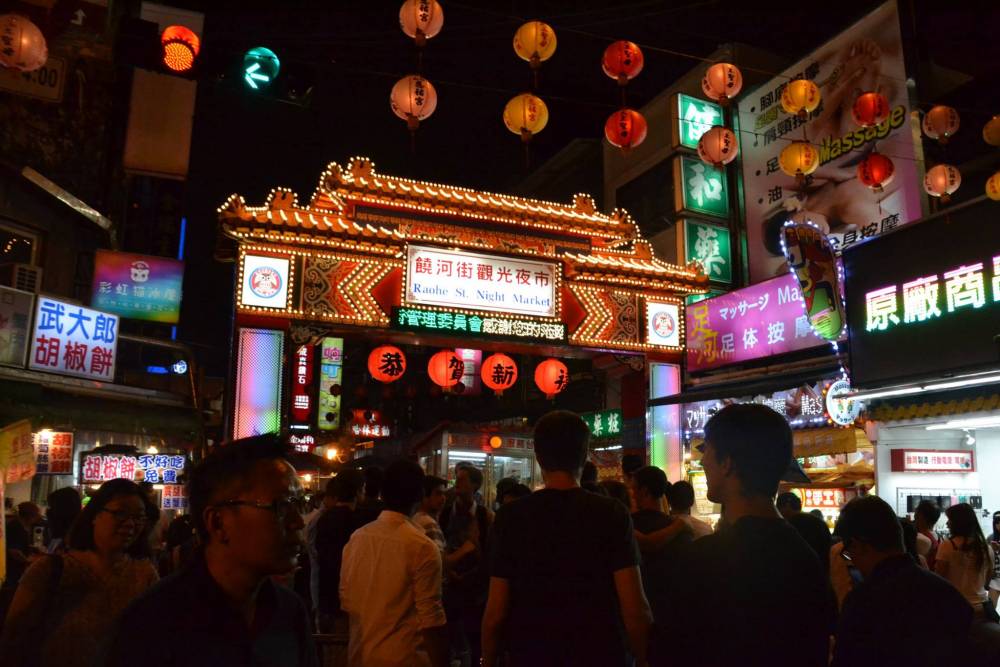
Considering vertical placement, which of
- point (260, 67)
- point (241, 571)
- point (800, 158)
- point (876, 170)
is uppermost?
point (800, 158)

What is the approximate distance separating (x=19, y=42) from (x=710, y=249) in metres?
15.3

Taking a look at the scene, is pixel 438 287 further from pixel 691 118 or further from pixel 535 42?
pixel 691 118

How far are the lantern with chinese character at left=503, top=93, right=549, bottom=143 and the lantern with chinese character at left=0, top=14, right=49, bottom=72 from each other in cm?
610

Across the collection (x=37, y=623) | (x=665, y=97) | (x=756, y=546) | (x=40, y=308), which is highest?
(x=665, y=97)

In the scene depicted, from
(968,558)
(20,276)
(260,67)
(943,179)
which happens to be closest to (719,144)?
(943,179)

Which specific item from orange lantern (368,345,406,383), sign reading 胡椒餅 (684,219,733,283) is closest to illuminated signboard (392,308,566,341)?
orange lantern (368,345,406,383)

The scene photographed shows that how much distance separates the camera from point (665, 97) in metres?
22.5

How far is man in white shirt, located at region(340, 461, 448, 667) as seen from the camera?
3912 millimetres

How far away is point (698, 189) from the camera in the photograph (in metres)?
A: 20.1

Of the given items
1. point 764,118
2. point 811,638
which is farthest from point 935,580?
point 764,118

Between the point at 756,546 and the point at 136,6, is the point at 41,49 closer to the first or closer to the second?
the point at 756,546

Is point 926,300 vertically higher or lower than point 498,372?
higher

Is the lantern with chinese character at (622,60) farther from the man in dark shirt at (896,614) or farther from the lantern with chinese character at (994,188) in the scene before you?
the man in dark shirt at (896,614)

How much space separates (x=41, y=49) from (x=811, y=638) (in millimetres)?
9821
